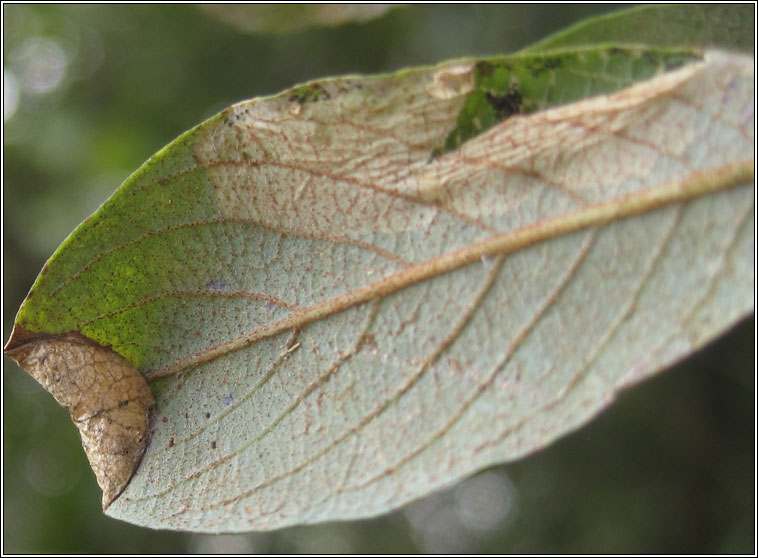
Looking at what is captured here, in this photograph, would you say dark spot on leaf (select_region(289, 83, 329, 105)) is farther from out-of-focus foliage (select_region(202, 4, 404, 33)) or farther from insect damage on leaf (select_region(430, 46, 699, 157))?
out-of-focus foliage (select_region(202, 4, 404, 33))

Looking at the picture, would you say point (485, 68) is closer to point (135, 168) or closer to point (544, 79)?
point (544, 79)

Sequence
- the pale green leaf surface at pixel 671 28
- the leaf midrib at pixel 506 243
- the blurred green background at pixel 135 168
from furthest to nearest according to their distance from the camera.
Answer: the blurred green background at pixel 135 168 → the pale green leaf surface at pixel 671 28 → the leaf midrib at pixel 506 243

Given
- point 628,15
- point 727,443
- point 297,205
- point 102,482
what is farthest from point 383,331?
point 727,443

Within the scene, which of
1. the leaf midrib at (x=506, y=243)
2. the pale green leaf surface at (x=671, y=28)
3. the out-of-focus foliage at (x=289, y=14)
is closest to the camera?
the leaf midrib at (x=506, y=243)

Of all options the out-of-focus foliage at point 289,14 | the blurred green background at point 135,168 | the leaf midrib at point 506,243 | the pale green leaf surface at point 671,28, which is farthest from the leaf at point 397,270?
the blurred green background at point 135,168

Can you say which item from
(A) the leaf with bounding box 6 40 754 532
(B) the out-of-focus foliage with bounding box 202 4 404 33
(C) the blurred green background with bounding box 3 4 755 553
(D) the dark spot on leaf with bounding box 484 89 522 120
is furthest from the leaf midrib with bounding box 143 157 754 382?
(C) the blurred green background with bounding box 3 4 755 553

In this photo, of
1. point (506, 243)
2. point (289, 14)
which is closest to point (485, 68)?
point (506, 243)

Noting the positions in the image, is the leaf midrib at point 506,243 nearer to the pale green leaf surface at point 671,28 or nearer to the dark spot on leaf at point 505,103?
the dark spot on leaf at point 505,103
